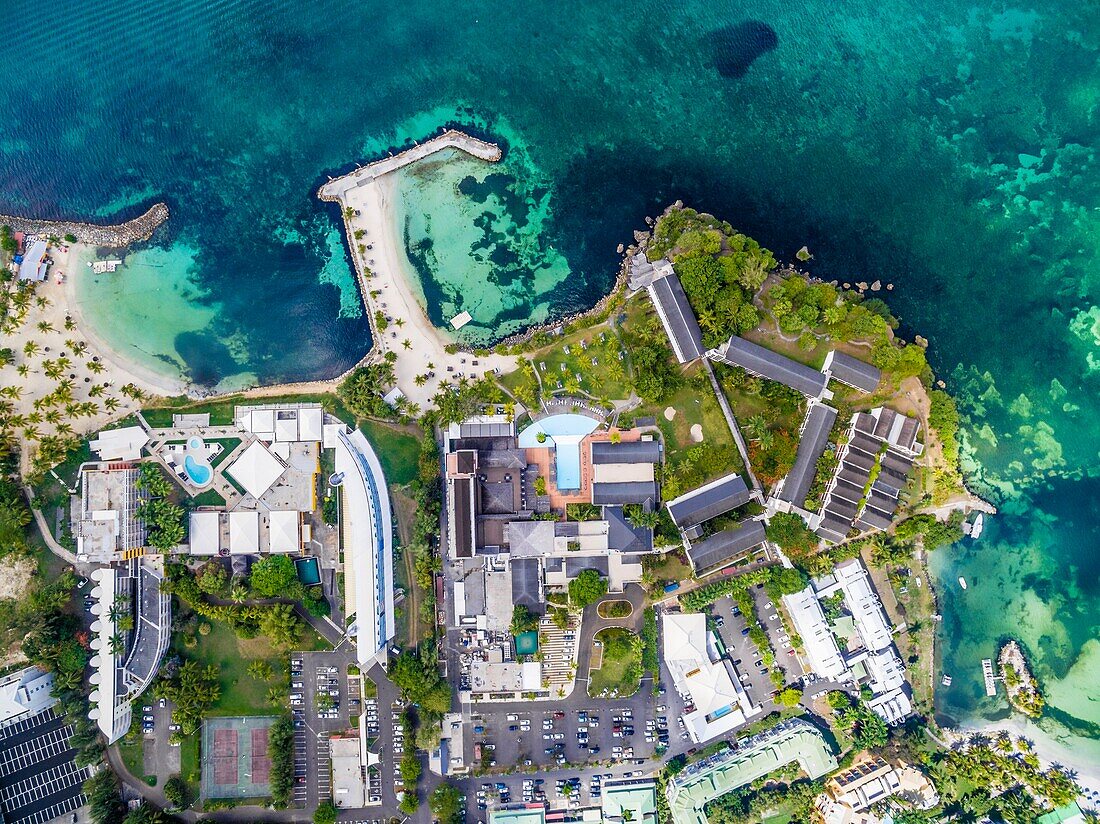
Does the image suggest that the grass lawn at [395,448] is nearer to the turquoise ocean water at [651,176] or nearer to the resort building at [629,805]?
the turquoise ocean water at [651,176]

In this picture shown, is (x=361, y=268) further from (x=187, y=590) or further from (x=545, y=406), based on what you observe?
(x=187, y=590)

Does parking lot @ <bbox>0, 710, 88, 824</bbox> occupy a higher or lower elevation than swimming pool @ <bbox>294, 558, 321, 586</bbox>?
lower

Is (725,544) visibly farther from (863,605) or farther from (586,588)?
(863,605)

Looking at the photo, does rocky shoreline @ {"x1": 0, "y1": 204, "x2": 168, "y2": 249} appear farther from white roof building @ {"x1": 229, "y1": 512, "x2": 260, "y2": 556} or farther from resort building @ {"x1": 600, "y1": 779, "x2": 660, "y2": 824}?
resort building @ {"x1": 600, "y1": 779, "x2": 660, "y2": 824}

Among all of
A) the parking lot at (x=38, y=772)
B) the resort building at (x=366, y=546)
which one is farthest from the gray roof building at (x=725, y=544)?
the parking lot at (x=38, y=772)

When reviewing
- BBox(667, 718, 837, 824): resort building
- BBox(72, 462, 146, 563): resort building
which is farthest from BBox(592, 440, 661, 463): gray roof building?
BBox(72, 462, 146, 563): resort building

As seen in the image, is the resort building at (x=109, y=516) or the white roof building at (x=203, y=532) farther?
the white roof building at (x=203, y=532)
